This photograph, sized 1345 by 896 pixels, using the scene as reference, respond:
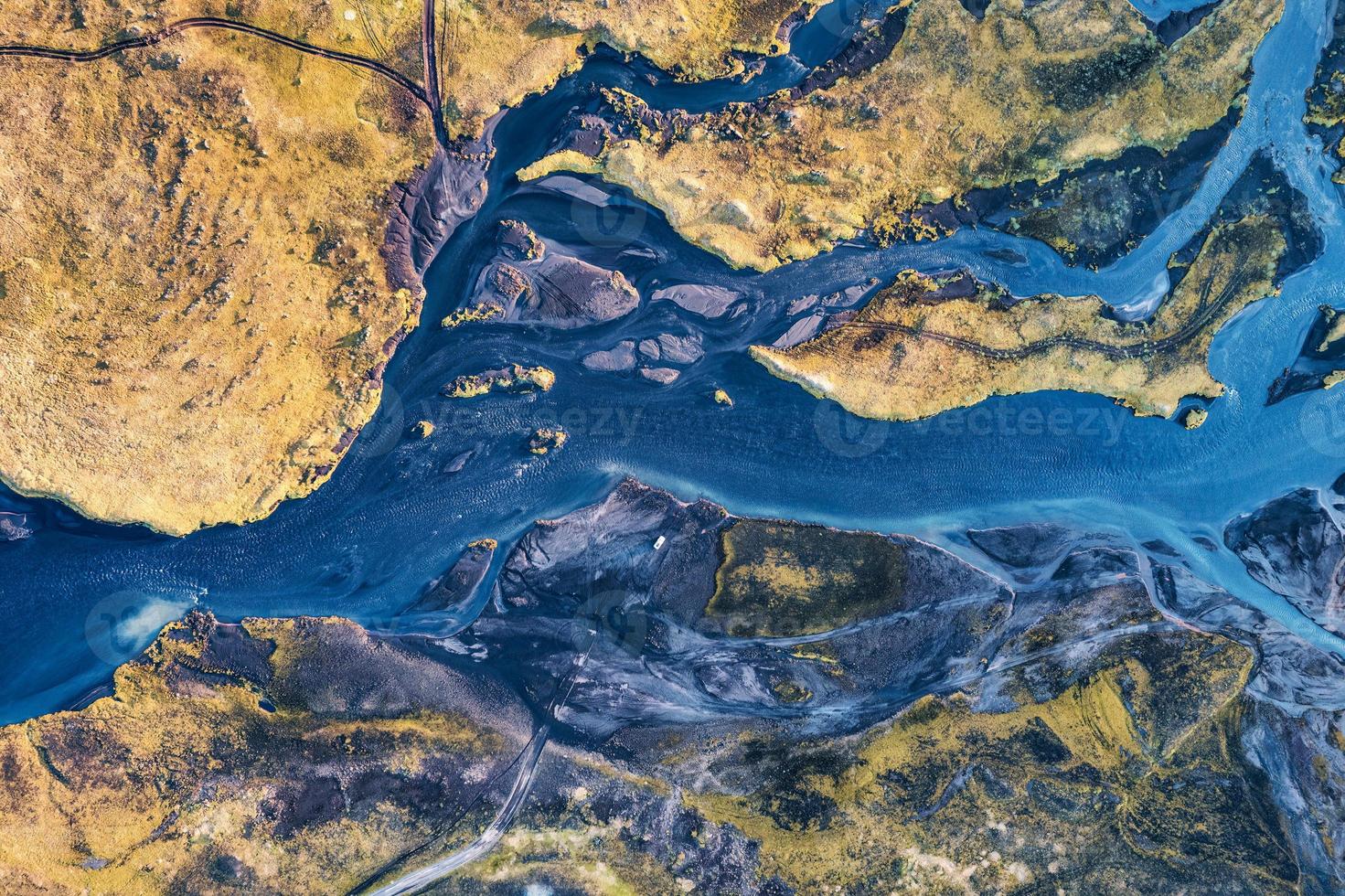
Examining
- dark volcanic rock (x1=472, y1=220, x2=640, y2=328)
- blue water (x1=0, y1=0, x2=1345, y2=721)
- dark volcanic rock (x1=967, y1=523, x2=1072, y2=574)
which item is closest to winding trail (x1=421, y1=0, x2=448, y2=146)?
blue water (x1=0, y1=0, x2=1345, y2=721)

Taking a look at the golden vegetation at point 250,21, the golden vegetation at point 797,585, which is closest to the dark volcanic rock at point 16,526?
the golden vegetation at point 250,21

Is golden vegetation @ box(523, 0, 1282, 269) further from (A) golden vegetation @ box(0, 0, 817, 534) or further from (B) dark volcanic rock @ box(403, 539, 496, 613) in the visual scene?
(B) dark volcanic rock @ box(403, 539, 496, 613)

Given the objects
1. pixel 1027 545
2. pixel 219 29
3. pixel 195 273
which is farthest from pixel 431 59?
pixel 1027 545

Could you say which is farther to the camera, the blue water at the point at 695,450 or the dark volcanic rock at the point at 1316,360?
the dark volcanic rock at the point at 1316,360


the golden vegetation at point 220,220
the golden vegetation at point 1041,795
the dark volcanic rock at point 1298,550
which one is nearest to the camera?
the golden vegetation at point 220,220

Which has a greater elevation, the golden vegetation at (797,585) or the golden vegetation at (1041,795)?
the golden vegetation at (797,585)

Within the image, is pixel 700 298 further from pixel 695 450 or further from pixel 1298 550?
pixel 1298 550

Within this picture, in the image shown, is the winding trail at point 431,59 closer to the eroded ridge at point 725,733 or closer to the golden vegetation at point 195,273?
the golden vegetation at point 195,273

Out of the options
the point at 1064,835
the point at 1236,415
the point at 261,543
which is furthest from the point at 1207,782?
the point at 261,543
